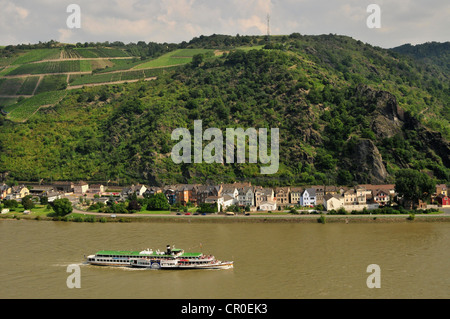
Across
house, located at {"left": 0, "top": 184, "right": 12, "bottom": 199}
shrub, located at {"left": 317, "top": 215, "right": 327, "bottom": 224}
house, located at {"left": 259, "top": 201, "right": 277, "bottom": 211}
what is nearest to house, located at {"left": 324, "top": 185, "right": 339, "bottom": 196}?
house, located at {"left": 259, "top": 201, "right": 277, "bottom": 211}

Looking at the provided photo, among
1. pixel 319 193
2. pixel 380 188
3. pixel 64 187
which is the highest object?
pixel 380 188

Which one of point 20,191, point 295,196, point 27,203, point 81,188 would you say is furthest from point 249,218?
point 20,191

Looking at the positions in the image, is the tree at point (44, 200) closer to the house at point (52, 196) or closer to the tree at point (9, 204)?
the house at point (52, 196)

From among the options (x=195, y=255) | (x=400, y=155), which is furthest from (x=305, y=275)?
(x=400, y=155)

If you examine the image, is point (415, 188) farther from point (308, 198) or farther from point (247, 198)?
point (247, 198)

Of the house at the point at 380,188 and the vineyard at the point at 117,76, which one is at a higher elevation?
the vineyard at the point at 117,76

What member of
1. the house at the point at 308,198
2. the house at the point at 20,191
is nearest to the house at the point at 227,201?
the house at the point at 308,198
